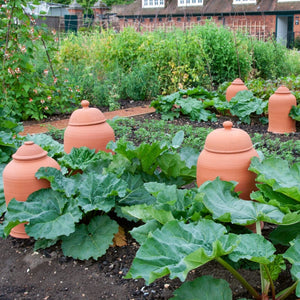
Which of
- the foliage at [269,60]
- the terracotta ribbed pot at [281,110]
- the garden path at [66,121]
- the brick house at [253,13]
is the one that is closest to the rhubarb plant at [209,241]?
the terracotta ribbed pot at [281,110]

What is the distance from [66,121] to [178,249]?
4996mm

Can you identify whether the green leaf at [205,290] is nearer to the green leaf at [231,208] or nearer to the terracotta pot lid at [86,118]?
the green leaf at [231,208]

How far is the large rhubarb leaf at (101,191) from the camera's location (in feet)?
8.10

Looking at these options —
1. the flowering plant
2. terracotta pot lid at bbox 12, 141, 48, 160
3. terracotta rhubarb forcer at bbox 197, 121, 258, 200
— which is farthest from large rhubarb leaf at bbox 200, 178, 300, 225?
the flowering plant

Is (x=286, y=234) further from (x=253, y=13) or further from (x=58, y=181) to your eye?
(x=253, y=13)

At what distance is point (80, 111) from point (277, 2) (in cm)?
2477

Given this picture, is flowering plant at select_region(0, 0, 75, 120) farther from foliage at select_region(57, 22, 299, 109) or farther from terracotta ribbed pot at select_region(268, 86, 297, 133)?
terracotta ribbed pot at select_region(268, 86, 297, 133)

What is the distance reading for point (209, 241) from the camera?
6.04 ft

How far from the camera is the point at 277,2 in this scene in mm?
25031

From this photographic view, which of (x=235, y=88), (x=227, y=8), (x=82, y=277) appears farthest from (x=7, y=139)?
(x=227, y=8)

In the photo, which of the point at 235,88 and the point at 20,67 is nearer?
the point at 20,67

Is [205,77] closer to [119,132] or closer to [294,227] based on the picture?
[119,132]

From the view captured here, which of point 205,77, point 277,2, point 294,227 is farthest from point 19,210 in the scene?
point 277,2

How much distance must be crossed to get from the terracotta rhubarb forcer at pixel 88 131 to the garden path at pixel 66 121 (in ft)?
7.58
